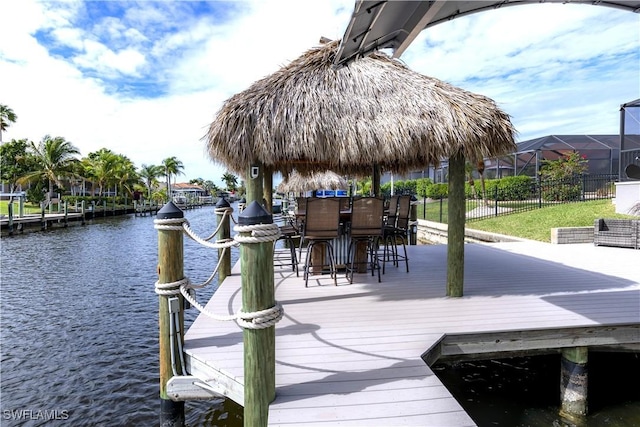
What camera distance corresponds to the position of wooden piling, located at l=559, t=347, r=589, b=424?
354 cm

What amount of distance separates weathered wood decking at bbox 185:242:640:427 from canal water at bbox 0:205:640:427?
0.81 m

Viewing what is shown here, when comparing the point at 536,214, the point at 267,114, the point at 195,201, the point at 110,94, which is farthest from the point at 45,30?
the point at 195,201

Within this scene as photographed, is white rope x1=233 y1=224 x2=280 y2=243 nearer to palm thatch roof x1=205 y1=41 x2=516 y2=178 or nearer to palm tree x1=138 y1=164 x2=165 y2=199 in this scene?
palm thatch roof x1=205 y1=41 x2=516 y2=178

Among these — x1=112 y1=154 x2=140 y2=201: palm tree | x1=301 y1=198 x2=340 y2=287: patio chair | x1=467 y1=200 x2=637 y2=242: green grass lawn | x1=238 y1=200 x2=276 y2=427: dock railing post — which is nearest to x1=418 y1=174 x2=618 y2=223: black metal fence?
x1=467 y1=200 x2=637 y2=242: green grass lawn

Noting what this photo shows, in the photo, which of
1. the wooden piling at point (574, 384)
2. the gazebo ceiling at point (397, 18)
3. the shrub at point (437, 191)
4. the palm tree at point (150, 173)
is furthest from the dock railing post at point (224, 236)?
the palm tree at point (150, 173)

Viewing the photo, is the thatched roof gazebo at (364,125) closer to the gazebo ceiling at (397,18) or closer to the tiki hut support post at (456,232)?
the tiki hut support post at (456,232)

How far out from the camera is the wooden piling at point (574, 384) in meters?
3.54

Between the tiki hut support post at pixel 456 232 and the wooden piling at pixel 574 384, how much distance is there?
127cm

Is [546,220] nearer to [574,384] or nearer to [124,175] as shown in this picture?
[574,384]

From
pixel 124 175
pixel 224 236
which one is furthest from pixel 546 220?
pixel 124 175

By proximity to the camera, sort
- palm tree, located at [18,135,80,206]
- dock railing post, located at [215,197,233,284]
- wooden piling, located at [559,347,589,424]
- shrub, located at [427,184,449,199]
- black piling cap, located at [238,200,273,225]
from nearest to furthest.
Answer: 1. black piling cap, located at [238,200,273,225]
2. wooden piling, located at [559,347,589,424]
3. dock railing post, located at [215,197,233,284]
4. shrub, located at [427,184,449,199]
5. palm tree, located at [18,135,80,206]

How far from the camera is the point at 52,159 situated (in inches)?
1453

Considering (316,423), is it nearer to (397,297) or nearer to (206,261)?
(397,297)

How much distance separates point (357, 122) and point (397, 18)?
1617mm
